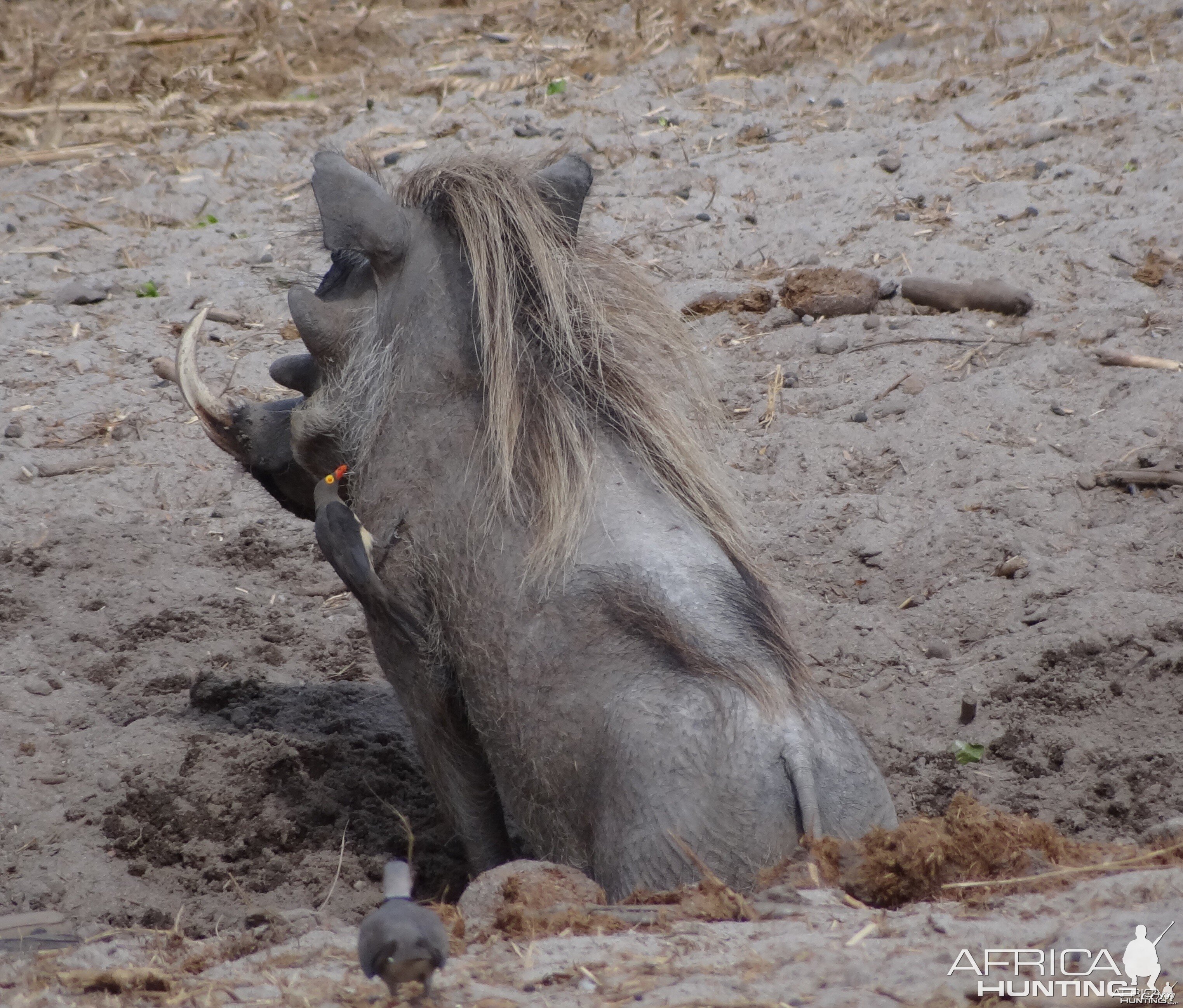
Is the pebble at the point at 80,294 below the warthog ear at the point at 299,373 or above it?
above

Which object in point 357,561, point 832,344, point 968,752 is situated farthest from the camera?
point 832,344

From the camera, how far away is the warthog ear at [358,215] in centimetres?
274

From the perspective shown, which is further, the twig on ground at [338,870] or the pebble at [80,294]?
the pebble at [80,294]

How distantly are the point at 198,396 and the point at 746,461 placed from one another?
1947 millimetres

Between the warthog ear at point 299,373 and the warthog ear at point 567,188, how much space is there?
0.65 meters

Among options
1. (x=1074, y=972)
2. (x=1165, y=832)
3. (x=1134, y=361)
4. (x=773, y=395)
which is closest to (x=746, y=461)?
(x=773, y=395)

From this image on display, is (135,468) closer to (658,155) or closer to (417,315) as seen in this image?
(417,315)

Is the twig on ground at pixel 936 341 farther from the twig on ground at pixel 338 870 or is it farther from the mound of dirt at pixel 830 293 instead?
the twig on ground at pixel 338 870

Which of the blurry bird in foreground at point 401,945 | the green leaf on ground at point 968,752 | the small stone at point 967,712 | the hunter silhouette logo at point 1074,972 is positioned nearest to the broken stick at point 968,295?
the small stone at point 967,712

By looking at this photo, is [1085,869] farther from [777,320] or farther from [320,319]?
[777,320]

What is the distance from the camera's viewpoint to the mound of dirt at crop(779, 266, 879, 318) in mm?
5016

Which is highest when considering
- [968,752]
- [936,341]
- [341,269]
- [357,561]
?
[936,341]

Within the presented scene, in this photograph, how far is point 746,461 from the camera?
14.5 feet

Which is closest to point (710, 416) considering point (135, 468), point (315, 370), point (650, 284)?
point (650, 284)
